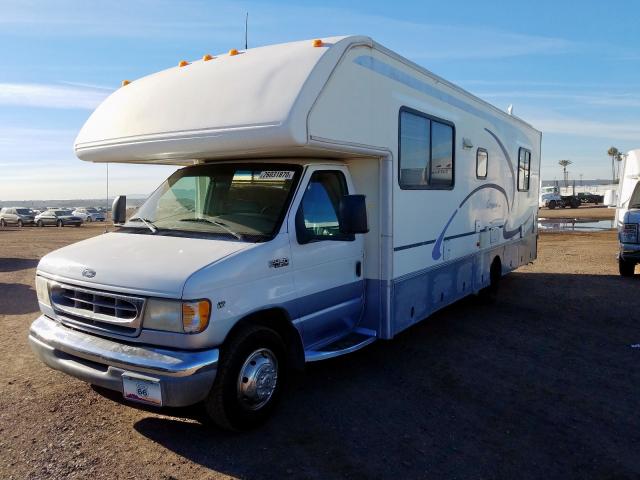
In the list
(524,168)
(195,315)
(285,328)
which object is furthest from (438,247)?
(524,168)

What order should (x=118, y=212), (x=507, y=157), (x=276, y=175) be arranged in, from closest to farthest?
1. (x=276, y=175)
2. (x=118, y=212)
3. (x=507, y=157)

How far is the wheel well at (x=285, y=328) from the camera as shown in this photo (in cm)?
426

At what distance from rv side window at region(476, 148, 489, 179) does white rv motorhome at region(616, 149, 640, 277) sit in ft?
16.5

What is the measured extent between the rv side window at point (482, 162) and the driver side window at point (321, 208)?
Result: 3.31 metres

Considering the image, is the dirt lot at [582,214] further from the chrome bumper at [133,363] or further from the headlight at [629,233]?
the chrome bumper at [133,363]

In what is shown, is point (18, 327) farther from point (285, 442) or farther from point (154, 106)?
point (285, 442)

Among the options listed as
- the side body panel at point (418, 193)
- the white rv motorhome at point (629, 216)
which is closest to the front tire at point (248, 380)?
the side body panel at point (418, 193)

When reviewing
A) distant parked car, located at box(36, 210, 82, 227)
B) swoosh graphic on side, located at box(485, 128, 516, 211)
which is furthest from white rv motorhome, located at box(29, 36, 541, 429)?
distant parked car, located at box(36, 210, 82, 227)

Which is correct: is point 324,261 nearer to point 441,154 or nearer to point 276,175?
point 276,175

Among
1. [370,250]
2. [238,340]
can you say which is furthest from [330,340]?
[238,340]

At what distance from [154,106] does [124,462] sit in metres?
3.02

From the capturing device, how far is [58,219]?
42938 mm

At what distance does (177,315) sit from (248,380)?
0.84m

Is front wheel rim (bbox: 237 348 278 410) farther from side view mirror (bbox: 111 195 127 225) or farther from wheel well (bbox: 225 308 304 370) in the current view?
side view mirror (bbox: 111 195 127 225)
